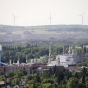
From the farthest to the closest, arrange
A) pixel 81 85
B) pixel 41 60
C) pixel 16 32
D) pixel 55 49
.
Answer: pixel 16 32 → pixel 55 49 → pixel 41 60 → pixel 81 85

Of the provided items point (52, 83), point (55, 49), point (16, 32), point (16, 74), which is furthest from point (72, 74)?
point (16, 32)

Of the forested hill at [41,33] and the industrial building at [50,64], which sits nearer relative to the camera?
the industrial building at [50,64]

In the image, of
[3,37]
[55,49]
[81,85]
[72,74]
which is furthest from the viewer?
[3,37]

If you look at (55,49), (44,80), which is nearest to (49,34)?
(55,49)

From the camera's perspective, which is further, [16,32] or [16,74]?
[16,32]

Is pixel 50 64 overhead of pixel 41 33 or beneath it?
beneath

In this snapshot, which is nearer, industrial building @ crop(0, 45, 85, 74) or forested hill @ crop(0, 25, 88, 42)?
industrial building @ crop(0, 45, 85, 74)

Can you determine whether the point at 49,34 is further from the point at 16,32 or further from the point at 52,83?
the point at 52,83

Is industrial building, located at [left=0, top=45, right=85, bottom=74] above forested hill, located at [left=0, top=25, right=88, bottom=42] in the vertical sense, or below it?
below

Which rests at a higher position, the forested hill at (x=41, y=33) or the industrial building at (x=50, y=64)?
the forested hill at (x=41, y=33)

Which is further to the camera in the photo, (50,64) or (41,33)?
(41,33)
